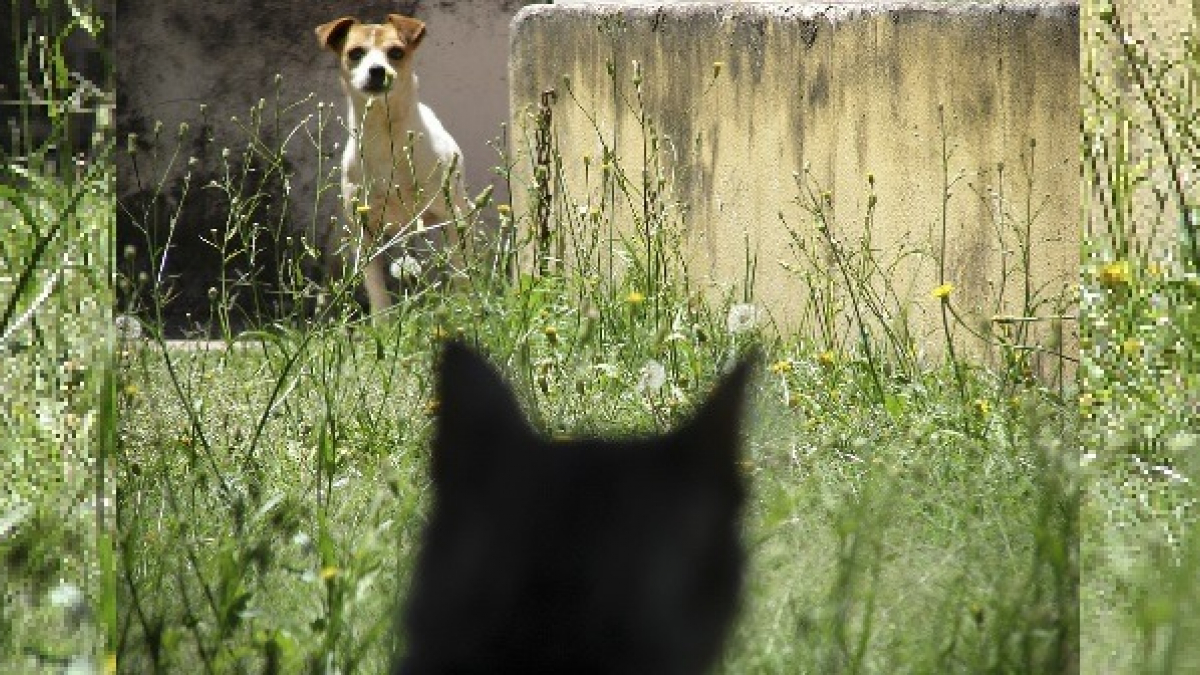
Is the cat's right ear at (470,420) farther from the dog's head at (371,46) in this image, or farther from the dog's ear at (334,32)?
the dog's ear at (334,32)

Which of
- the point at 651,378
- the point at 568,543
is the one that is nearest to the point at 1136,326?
the point at 651,378

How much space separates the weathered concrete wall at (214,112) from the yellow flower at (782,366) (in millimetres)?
707

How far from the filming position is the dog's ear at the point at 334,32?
12.7ft

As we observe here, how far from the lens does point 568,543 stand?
1249 mm

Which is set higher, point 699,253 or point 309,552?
point 699,253

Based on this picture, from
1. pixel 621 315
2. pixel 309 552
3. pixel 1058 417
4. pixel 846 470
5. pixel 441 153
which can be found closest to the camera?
pixel 309 552

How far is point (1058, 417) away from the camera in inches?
91.1

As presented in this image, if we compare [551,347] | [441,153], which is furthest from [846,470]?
[441,153]

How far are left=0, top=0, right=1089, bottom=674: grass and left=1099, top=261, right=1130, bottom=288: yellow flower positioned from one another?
0.17 m

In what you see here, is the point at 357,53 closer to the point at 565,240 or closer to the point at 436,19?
the point at 436,19

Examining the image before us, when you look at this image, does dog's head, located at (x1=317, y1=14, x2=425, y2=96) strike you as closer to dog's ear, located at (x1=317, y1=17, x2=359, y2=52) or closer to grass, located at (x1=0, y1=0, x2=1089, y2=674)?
dog's ear, located at (x1=317, y1=17, x2=359, y2=52)

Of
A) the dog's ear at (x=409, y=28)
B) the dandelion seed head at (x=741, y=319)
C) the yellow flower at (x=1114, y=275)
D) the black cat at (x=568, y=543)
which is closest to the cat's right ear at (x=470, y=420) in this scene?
the black cat at (x=568, y=543)

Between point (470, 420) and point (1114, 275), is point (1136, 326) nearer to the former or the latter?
point (1114, 275)

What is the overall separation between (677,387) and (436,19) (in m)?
2.39
